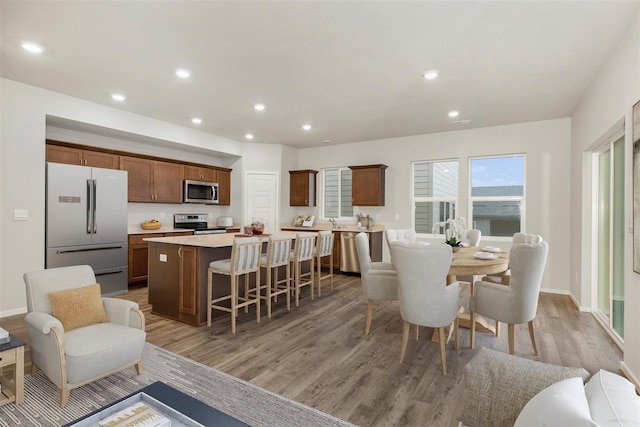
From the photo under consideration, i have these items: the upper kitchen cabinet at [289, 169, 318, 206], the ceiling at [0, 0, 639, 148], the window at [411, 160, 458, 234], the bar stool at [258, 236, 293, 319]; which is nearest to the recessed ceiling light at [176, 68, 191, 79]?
the ceiling at [0, 0, 639, 148]

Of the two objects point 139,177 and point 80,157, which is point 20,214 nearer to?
point 80,157

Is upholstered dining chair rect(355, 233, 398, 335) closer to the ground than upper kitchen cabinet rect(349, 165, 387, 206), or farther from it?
closer to the ground

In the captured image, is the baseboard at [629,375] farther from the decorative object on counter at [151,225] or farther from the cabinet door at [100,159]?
the cabinet door at [100,159]

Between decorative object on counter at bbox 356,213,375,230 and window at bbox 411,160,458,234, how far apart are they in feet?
2.73

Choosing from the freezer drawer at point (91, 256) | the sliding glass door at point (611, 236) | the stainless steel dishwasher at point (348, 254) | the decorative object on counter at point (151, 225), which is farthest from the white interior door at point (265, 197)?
the sliding glass door at point (611, 236)

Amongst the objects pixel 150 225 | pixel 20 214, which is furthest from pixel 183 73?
pixel 150 225

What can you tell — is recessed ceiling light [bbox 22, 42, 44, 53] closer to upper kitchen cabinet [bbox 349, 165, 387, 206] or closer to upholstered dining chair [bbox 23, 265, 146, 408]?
upholstered dining chair [bbox 23, 265, 146, 408]

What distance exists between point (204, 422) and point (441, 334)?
188cm

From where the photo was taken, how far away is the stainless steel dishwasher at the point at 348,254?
6.41m

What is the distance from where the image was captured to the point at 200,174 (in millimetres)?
6602

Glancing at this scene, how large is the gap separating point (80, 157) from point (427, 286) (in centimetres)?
507

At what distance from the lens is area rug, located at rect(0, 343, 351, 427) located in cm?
199

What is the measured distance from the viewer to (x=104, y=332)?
2.37 metres

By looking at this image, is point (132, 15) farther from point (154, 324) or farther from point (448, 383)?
point (448, 383)
